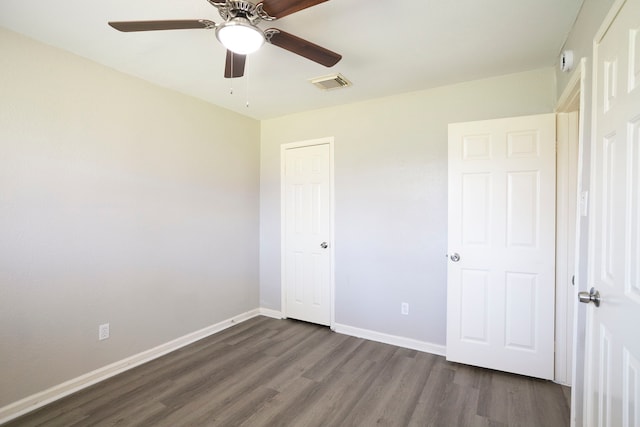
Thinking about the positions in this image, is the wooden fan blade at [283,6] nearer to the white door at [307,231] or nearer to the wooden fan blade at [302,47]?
the wooden fan blade at [302,47]

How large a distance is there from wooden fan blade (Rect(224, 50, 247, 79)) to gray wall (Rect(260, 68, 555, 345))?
1654mm

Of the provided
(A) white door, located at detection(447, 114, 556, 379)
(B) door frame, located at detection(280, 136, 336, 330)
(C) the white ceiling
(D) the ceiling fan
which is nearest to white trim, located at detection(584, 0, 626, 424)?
(C) the white ceiling

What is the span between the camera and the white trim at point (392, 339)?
9.61ft

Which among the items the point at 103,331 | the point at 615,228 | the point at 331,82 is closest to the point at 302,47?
the point at 331,82

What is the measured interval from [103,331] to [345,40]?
2913 millimetres

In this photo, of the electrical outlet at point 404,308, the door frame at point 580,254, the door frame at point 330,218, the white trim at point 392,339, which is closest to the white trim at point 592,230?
the door frame at point 580,254

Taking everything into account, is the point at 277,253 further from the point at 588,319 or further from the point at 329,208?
the point at 588,319

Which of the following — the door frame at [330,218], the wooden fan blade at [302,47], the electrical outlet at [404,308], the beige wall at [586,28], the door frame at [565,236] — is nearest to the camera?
the beige wall at [586,28]

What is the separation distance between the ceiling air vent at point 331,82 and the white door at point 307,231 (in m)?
0.76

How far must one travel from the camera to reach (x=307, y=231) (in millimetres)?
3713

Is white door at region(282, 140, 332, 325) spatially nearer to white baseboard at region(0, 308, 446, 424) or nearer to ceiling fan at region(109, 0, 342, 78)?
white baseboard at region(0, 308, 446, 424)

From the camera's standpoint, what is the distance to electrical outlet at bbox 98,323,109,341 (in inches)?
97.0

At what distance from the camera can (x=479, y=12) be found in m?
1.82

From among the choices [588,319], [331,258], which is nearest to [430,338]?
[331,258]
